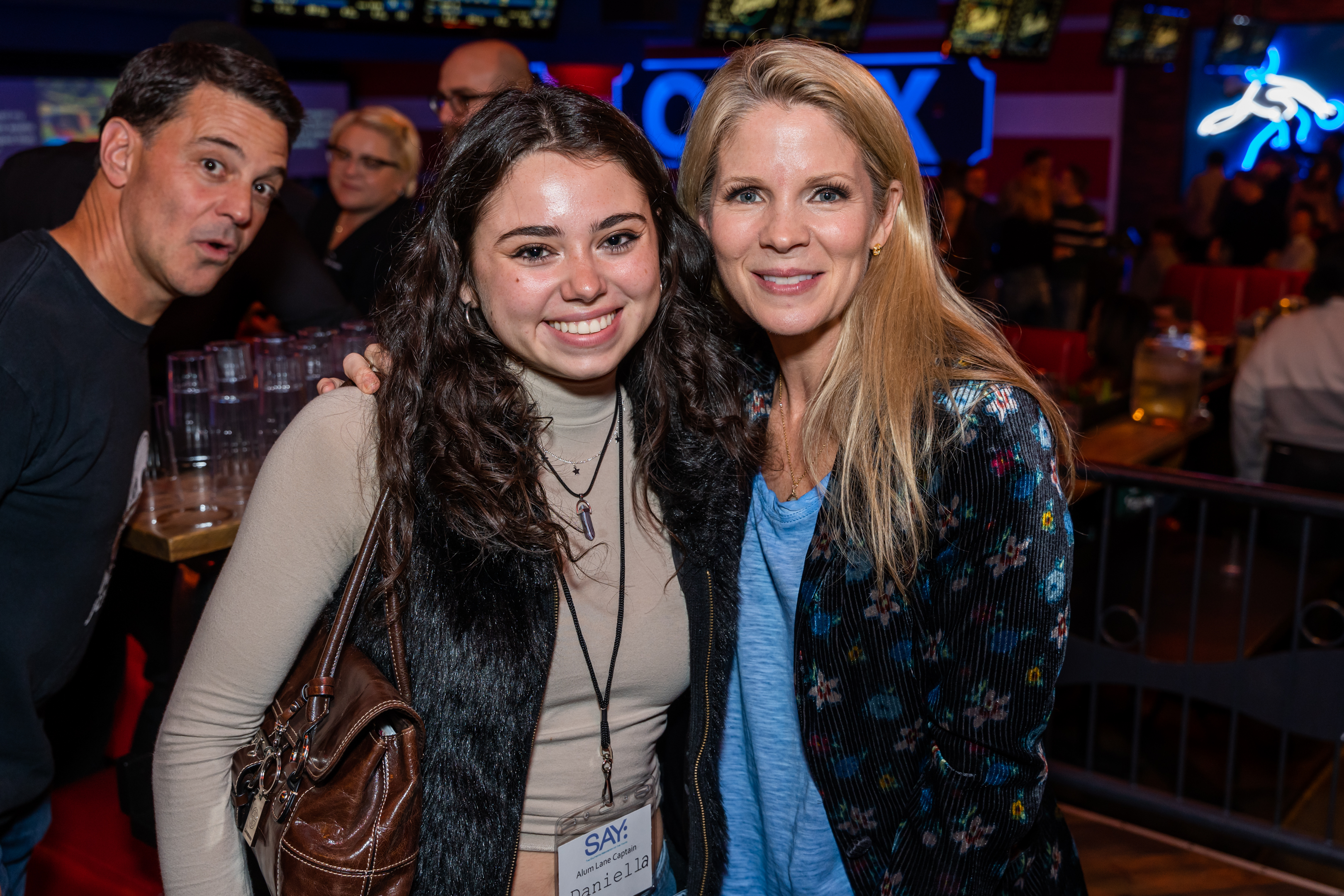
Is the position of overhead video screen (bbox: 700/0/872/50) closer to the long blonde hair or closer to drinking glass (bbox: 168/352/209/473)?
drinking glass (bbox: 168/352/209/473)

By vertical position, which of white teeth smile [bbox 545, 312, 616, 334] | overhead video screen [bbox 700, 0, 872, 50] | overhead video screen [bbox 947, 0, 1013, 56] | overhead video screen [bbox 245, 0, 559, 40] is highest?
overhead video screen [bbox 947, 0, 1013, 56]

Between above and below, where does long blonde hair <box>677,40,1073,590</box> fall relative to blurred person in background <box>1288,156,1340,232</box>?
below

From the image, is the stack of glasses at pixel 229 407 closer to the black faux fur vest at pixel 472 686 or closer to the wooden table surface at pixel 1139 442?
the black faux fur vest at pixel 472 686

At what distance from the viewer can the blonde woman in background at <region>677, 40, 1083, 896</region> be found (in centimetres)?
143

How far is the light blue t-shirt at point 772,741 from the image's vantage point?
1603mm

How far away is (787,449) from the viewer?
1743mm

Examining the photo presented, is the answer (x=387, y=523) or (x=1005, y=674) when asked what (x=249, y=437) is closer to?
(x=387, y=523)

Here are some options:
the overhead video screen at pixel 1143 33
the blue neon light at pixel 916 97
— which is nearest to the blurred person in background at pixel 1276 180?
the overhead video screen at pixel 1143 33

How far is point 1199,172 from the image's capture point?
1427 centimetres

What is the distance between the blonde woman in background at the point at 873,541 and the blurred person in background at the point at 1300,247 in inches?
354

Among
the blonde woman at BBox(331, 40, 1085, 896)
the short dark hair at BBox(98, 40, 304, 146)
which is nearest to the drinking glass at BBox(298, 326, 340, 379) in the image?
the short dark hair at BBox(98, 40, 304, 146)

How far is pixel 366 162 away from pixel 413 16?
1.14 meters

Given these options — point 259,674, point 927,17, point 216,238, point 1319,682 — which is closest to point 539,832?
point 259,674

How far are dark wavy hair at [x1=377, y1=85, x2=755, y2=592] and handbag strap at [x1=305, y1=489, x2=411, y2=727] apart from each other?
2 centimetres
